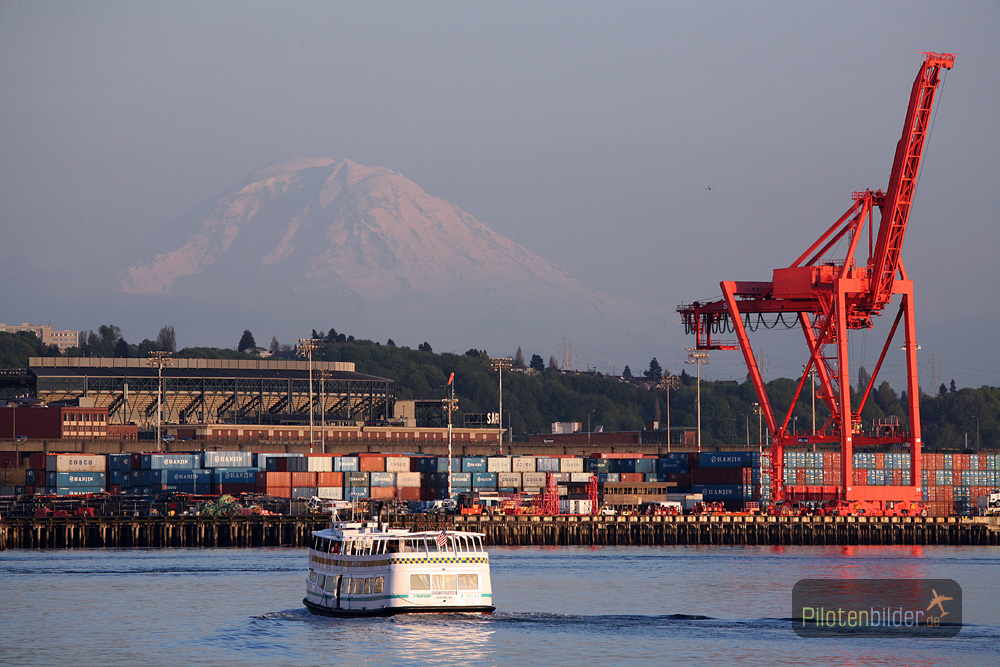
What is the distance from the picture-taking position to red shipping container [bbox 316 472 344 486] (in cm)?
15312

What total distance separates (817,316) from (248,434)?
99.3 meters

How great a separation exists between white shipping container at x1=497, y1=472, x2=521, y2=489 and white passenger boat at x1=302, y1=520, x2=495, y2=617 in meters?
96.7

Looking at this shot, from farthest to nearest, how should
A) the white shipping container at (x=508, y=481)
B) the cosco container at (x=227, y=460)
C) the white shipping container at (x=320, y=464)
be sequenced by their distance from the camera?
the white shipping container at (x=508, y=481) → the white shipping container at (x=320, y=464) → the cosco container at (x=227, y=460)

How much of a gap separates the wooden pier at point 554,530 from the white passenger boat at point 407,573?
57.1 metres

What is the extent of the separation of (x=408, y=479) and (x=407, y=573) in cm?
9764

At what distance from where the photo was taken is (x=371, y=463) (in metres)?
156

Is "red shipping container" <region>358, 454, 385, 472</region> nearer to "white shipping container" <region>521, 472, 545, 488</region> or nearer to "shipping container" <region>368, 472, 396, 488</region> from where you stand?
"shipping container" <region>368, 472, 396, 488</region>

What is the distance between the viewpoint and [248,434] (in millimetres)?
199000

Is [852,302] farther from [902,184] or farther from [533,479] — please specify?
[533,479]

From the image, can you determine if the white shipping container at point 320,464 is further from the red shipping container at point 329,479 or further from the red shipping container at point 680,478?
the red shipping container at point 680,478

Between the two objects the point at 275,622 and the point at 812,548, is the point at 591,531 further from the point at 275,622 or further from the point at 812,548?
the point at 275,622

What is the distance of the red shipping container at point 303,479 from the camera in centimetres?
15225

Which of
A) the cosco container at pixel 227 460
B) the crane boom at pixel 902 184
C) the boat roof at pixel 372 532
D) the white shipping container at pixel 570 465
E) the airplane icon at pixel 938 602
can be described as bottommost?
the airplane icon at pixel 938 602

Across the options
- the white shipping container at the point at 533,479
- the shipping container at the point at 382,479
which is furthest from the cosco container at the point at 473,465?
the shipping container at the point at 382,479
